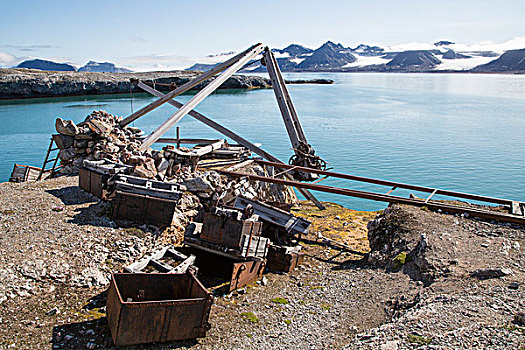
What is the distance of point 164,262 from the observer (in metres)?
7.73

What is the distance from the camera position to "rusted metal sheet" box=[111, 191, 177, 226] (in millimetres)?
8609

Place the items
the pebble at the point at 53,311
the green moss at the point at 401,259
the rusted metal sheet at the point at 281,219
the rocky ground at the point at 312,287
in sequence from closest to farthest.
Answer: the rocky ground at the point at 312,287 → the pebble at the point at 53,311 → the green moss at the point at 401,259 → the rusted metal sheet at the point at 281,219

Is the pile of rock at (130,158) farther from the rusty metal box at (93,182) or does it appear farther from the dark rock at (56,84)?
the dark rock at (56,84)

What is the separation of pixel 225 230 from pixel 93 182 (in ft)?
13.2

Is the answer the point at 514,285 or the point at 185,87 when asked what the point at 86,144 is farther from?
the point at 514,285

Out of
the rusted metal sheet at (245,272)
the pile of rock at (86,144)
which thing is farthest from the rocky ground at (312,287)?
the pile of rock at (86,144)

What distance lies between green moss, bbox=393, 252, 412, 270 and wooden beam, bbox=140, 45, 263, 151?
7.31 meters

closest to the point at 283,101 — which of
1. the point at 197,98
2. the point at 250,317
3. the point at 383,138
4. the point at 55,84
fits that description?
the point at 197,98

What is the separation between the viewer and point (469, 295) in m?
6.16

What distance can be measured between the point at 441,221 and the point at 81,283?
25.2ft

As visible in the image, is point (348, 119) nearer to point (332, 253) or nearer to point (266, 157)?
point (266, 157)

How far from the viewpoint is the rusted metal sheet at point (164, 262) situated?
7234 mm

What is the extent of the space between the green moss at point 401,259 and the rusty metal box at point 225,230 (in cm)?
300

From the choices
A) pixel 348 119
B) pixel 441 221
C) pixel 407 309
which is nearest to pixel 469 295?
pixel 407 309
